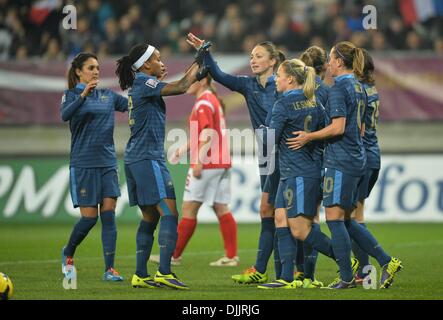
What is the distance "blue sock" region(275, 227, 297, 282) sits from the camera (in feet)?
30.0

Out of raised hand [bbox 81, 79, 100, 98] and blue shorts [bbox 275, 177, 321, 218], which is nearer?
blue shorts [bbox 275, 177, 321, 218]

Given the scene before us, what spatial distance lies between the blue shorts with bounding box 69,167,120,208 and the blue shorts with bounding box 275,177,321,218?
2.26 meters

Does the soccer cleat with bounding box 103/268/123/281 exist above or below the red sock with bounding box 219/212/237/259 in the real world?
below

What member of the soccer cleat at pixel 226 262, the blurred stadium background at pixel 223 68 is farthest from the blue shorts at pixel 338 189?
the blurred stadium background at pixel 223 68

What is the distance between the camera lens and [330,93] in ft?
29.8

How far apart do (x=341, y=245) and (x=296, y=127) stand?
1.16 metres

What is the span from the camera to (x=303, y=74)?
9117mm

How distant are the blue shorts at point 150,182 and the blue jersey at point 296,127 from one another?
43.9 inches

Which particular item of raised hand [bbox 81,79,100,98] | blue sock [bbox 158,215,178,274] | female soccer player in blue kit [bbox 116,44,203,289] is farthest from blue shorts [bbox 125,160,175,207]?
raised hand [bbox 81,79,100,98]

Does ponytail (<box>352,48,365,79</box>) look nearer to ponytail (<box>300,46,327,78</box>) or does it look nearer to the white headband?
ponytail (<box>300,46,327,78</box>)

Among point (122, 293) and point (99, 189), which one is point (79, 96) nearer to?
point (99, 189)

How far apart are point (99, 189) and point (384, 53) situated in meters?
9.68

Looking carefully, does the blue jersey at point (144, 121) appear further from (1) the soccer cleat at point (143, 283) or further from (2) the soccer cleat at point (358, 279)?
(2) the soccer cleat at point (358, 279)
